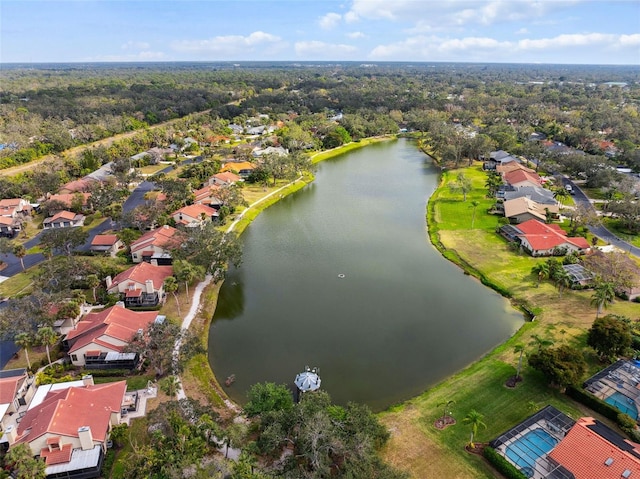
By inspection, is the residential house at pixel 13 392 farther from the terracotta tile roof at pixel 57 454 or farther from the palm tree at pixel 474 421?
the palm tree at pixel 474 421

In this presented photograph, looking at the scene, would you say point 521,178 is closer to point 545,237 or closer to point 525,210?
point 525,210

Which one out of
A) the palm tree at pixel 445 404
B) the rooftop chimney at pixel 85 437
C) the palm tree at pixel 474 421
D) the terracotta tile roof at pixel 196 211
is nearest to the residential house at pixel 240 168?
the terracotta tile roof at pixel 196 211

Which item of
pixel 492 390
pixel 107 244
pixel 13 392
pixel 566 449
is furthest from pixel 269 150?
pixel 566 449

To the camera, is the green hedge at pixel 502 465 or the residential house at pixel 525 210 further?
the residential house at pixel 525 210

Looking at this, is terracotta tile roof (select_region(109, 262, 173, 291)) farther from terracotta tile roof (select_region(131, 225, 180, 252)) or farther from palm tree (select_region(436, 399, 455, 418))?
palm tree (select_region(436, 399, 455, 418))

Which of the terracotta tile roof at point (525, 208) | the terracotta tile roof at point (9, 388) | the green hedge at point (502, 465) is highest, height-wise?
the terracotta tile roof at point (525, 208)

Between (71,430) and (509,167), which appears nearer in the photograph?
(71,430)

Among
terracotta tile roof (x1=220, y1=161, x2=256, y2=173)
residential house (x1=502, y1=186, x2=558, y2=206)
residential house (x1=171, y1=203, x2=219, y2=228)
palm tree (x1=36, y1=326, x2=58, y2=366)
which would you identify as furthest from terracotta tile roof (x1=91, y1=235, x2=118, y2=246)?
residential house (x1=502, y1=186, x2=558, y2=206)
